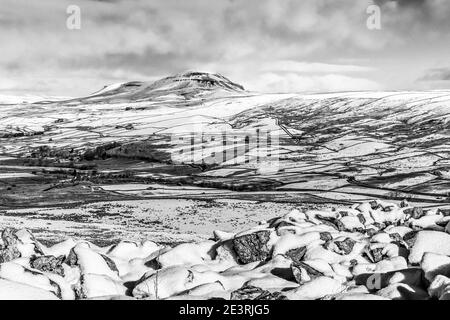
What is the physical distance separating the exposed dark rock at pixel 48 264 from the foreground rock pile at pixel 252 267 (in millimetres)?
48

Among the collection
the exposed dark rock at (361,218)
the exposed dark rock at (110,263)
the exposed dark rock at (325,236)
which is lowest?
the exposed dark rock at (361,218)

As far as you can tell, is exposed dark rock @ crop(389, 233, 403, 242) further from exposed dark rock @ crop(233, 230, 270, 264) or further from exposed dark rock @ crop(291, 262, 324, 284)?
exposed dark rock @ crop(291, 262, 324, 284)

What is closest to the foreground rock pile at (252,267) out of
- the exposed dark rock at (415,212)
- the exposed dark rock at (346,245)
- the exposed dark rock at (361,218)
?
the exposed dark rock at (346,245)

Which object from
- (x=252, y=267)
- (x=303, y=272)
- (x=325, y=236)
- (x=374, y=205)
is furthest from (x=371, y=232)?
(x=303, y=272)

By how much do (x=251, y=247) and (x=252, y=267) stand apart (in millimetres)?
3083

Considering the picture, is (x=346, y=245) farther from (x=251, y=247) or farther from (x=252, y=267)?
(x=252, y=267)

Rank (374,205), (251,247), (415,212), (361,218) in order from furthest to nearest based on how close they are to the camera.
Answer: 1. (374,205)
2. (415,212)
3. (361,218)
4. (251,247)

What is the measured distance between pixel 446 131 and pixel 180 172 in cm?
12118

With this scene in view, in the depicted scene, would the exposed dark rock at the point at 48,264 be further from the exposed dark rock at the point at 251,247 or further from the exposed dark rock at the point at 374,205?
the exposed dark rock at the point at 374,205

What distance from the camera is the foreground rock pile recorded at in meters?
18.0

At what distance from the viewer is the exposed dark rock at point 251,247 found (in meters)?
26.1

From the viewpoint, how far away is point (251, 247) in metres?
26.6

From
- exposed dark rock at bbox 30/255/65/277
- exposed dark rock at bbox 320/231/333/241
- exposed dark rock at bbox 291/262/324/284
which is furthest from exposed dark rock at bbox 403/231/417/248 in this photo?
exposed dark rock at bbox 30/255/65/277

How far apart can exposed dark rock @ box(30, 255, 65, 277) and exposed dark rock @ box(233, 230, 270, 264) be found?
9.90 meters
